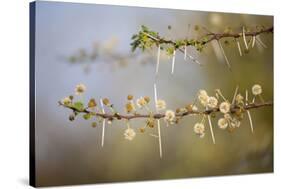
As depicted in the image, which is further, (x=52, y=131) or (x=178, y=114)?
(x=178, y=114)

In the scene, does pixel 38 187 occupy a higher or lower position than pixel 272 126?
lower

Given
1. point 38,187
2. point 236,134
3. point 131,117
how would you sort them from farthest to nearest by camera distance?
1. point 236,134
2. point 131,117
3. point 38,187

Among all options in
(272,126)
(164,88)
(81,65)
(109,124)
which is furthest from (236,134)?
(81,65)

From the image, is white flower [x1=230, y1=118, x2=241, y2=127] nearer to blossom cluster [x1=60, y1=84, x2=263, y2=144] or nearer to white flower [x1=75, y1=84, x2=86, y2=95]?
blossom cluster [x1=60, y1=84, x2=263, y2=144]


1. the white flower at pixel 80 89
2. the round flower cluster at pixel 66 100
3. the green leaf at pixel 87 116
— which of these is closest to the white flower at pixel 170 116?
the green leaf at pixel 87 116

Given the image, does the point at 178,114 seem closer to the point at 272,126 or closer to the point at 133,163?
the point at 133,163

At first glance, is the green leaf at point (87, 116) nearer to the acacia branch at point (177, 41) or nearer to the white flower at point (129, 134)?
the white flower at point (129, 134)

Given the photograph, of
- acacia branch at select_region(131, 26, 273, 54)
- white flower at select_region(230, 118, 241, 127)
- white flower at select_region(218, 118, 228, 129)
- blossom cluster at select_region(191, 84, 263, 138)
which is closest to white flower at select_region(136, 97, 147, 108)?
acacia branch at select_region(131, 26, 273, 54)
